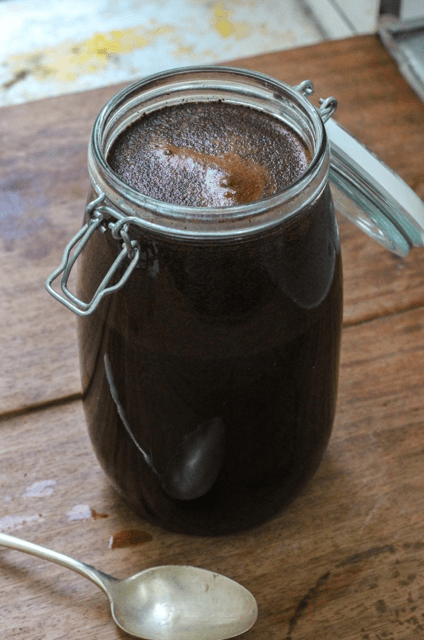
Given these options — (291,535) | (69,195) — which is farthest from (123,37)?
(291,535)

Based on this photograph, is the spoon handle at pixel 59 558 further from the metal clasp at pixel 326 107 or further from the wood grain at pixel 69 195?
the metal clasp at pixel 326 107

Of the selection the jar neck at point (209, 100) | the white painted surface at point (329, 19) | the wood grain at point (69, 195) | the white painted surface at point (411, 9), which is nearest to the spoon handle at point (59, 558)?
the wood grain at point (69, 195)

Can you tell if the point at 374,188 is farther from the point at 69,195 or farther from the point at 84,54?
the point at 84,54

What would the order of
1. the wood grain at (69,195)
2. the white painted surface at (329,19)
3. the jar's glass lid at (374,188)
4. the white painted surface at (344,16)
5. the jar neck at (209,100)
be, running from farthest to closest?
the white painted surface at (329,19), the white painted surface at (344,16), the wood grain at (69,195), the jar's glass lid at (374,188), the jar neck at (209,100)

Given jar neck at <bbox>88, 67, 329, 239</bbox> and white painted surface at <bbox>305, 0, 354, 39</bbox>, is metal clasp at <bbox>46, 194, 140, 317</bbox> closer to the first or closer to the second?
jar neck at <bbox>88, 67, 329, 239</bbox>

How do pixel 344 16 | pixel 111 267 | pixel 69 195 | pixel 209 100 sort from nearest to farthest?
pixel 111 267, pixel 209 100, pixel 69 195, pixel 344 16

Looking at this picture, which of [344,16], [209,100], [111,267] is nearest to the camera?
[111,267]

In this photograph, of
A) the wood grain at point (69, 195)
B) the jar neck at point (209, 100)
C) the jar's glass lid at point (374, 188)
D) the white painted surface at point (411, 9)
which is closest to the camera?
the jar neck at point (209, 100)
